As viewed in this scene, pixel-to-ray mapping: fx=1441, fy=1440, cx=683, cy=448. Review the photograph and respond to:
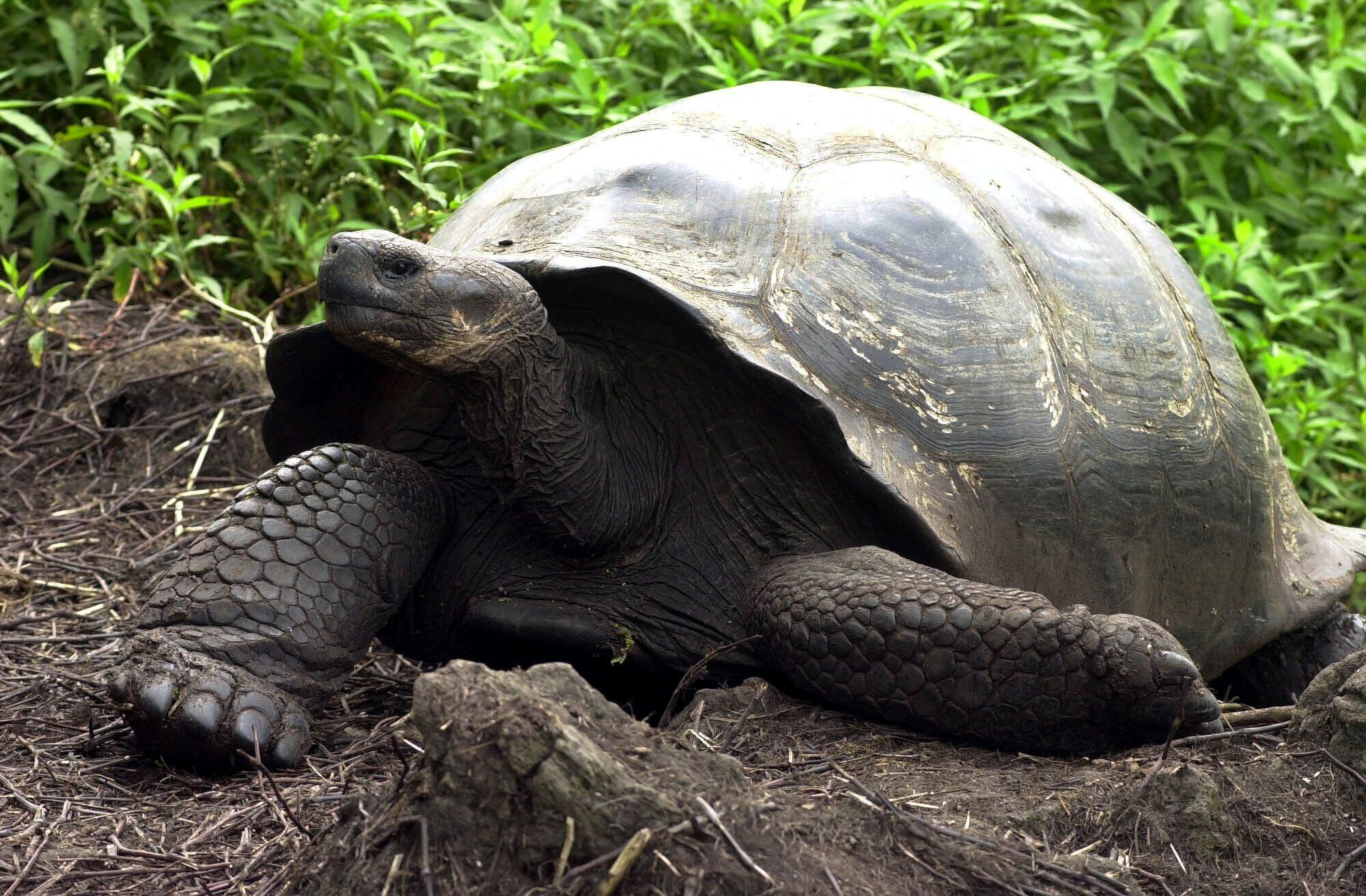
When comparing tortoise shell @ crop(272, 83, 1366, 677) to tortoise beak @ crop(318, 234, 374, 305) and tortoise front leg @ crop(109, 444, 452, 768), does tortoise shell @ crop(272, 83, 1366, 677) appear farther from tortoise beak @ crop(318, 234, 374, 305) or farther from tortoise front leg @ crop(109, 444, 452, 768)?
tortoise front leg @ crop(109, 444, 452, 768)

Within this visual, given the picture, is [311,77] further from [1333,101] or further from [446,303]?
[1333,101]

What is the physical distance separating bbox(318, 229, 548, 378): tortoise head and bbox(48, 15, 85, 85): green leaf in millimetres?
3554

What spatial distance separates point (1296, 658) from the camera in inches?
164

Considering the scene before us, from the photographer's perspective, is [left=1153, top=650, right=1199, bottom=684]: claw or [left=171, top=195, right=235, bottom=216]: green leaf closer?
[left=1153, top=650, right=1199, bottom=684]: claw

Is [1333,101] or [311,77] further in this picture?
[1333,101]

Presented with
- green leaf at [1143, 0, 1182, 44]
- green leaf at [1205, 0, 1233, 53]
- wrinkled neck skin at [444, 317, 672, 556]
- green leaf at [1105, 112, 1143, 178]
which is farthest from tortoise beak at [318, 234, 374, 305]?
green leaf at [1205, 0, 1233, 53]

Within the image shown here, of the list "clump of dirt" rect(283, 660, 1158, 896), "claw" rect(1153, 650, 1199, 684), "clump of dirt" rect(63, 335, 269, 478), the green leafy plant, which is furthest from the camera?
the green leafy plant

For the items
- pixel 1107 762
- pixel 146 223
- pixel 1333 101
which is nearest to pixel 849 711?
pixel 1107 762

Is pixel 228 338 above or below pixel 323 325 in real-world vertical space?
below

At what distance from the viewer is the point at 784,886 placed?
6.17 ft

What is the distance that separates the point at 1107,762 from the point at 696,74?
426cm

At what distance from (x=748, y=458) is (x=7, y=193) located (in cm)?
391

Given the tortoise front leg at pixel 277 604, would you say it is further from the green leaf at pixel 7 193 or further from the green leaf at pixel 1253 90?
the green leaf at pixel 1253 90

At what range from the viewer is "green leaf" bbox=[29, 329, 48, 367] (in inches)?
197
